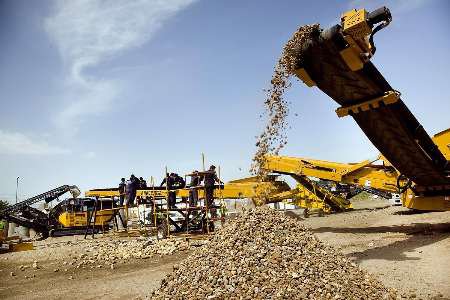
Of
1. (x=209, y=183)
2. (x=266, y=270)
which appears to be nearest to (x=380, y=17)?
(x=266, y=270)

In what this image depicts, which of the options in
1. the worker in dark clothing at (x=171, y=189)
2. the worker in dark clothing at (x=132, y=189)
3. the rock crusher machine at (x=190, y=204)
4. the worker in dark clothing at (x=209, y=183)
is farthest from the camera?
the worker in dark clothing at (x=132, y=189)

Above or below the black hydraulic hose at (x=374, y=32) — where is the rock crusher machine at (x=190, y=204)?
below

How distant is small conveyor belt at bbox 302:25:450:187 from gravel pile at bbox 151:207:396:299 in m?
3.16

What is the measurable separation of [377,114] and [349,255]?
3.30 metres

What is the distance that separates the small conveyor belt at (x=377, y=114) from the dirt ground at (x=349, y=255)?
6.02ft

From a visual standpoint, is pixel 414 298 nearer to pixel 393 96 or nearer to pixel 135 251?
pixel 393 96

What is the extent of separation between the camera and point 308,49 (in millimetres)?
7078

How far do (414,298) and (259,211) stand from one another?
109 inches

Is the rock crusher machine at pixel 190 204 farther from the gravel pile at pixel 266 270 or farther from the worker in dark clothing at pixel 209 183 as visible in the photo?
the gravel pile at pixel 266 270

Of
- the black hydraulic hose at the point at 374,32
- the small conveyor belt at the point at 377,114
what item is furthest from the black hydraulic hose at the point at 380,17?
the small conveyor belt at the point at 377,114

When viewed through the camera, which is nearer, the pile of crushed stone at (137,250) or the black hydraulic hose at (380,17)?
the black hydraulic hose at (380,17)

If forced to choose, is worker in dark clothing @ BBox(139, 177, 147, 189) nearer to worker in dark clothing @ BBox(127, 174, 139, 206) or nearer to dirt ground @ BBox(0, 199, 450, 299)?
worker in dark clothing @ BBox(127, 174, 139, 206)

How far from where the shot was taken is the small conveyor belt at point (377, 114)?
7102mm

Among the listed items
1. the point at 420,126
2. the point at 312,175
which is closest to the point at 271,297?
the point at 420,126
